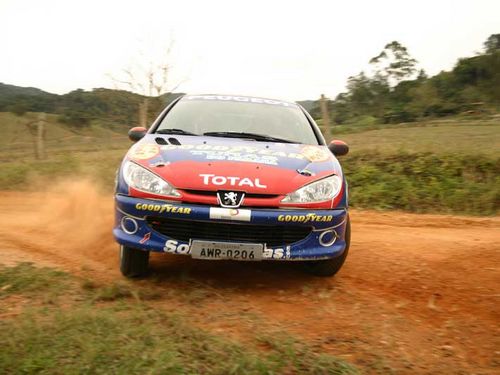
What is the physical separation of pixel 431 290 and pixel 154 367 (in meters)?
2.44

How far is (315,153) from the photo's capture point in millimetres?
4191

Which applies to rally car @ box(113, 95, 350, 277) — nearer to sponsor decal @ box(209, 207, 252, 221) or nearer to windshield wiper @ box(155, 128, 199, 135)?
sponsor decal @ box(209, 207, 252, 221)

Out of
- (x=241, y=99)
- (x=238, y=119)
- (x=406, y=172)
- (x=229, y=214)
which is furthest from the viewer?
(x=406, y=172)

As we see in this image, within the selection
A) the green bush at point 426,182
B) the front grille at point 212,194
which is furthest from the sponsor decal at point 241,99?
the green bush at point 426,182

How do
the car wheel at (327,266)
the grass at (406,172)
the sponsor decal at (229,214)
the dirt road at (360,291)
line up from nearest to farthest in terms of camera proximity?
the dirt road at (360,291), the sponsor decal at (229,214), the car wheel at (327,266), the grass at (406,172)

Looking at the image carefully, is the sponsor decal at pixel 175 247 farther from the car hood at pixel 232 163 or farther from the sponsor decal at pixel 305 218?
the sponsor decal at pixel 305 218

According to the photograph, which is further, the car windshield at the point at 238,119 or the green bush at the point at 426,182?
the green bush at the point at 426,182

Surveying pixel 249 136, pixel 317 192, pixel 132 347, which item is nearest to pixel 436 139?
pixel 249 136

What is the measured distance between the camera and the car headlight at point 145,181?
346 centimetres

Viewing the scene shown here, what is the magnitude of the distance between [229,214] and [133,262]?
0.96 meters

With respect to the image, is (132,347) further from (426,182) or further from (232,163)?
(426,182)

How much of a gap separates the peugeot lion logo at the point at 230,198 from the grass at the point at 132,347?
0.78 meters

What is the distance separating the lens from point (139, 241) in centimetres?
352

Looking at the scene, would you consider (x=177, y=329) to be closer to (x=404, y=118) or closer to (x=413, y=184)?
(x=413, y=184)
